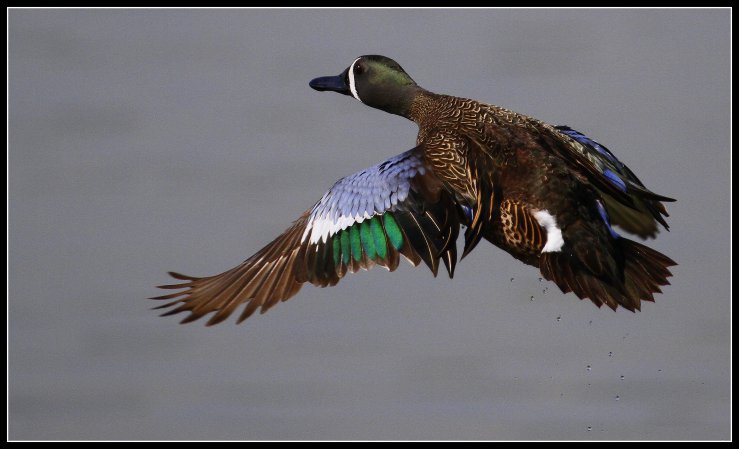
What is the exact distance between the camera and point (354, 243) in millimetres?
5574

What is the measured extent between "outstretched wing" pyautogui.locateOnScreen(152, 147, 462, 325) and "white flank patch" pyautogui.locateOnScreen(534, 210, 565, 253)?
0.35m

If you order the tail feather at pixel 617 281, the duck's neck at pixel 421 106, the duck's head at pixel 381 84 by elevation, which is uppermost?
the duck's head at pixel 381 84

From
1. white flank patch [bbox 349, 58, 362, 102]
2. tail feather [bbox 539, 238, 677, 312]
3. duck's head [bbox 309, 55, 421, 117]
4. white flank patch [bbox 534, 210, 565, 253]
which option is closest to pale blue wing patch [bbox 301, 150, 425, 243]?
white flank patch [bbox 534, 210, 565, 253]

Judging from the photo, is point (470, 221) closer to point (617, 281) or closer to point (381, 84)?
point (617, 281)

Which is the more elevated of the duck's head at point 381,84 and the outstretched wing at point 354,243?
the duck's head at point 381,84

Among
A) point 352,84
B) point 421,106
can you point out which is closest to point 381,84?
point 352,84

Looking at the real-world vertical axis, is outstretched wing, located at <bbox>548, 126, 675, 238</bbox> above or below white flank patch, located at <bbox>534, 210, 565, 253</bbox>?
Result: above

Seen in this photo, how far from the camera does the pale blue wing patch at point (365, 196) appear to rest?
5570mm

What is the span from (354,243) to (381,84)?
131 cm

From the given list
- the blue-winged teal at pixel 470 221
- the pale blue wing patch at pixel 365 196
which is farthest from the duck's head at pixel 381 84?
the pale blue wing patch at pixel 365 196

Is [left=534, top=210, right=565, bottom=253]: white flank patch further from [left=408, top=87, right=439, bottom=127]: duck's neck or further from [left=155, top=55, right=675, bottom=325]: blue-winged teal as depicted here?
[left=408, top=87, right=439, bottom=127]: duck's neck

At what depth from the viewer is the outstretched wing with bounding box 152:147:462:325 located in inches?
216

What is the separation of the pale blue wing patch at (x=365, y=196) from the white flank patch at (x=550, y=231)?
0.56 metres

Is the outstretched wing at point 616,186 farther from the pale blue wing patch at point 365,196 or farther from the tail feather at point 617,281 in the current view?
the pale blue wing patch at point 365,196
